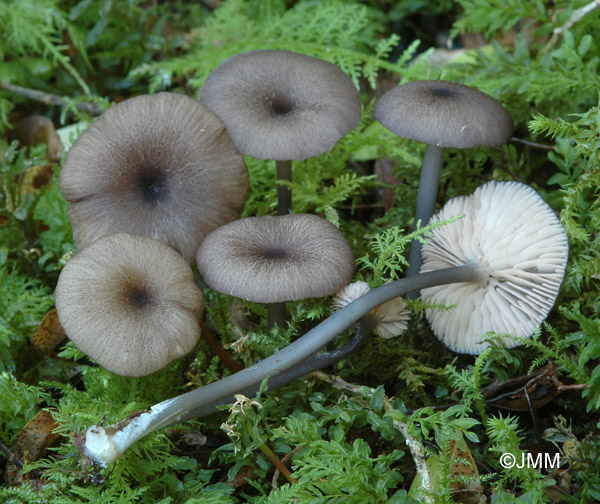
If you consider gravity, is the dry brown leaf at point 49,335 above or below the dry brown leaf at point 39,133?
below

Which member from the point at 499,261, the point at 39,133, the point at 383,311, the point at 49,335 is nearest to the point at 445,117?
the point at 499,261

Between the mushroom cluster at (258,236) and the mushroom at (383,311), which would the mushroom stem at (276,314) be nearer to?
the mushroom cluster at (258,236)

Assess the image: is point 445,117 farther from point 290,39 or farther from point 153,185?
point 290,39

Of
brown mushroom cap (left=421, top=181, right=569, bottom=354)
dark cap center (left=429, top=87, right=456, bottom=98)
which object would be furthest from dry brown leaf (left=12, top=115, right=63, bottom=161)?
brown mushroom cap (left=421, top=181, right=569, bottom=354)

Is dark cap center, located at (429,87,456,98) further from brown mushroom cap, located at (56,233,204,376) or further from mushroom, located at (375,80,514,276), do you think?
brown mushroom cap, located at (56,233,204,376)

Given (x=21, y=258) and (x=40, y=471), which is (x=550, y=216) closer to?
(x=40, y=471)

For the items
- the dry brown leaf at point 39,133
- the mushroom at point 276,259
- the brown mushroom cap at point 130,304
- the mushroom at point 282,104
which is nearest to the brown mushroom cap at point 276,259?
the mushroom at point 276,259
